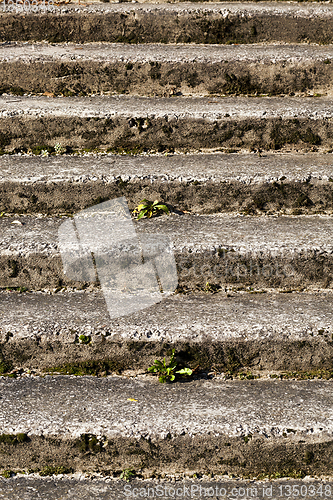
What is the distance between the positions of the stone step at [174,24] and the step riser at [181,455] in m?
2.74

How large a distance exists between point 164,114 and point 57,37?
3.98 feet

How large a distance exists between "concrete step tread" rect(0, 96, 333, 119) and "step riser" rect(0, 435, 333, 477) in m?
1.85

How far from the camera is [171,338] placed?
6.29ft

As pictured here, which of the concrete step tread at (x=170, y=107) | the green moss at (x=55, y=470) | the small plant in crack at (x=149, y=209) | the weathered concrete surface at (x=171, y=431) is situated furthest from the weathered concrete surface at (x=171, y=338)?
the concrete step tread at (x=170, y=107)

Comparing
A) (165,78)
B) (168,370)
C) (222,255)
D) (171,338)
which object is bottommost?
(168,370)

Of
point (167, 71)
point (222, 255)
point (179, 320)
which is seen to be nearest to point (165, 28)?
point (167, 71)

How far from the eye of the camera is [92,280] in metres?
2.20

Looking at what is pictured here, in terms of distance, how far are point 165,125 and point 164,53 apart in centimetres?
64

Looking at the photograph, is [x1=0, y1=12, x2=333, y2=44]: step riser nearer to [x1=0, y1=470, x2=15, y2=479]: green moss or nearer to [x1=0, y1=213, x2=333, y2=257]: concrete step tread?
[x1=0, y1=213, x2=333, y2=257]: concrete step tread

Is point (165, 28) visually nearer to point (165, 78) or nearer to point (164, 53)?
point (164, 53)

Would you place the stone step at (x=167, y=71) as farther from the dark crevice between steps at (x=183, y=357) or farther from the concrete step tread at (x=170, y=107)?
the dark crevice between steps at (x=183, y=357)

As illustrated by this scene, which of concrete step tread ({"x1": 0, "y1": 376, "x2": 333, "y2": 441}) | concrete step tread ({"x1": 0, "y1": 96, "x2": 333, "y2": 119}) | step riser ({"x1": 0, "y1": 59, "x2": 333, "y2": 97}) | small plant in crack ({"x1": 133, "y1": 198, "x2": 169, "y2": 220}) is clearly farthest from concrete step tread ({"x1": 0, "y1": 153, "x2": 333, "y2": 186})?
concrete step tread ({"x1": 0, "y1": 376, "x2": 333, "y2": 441})

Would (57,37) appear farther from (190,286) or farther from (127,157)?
(190,286)

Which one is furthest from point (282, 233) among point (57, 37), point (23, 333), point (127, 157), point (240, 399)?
point (57, 37)
